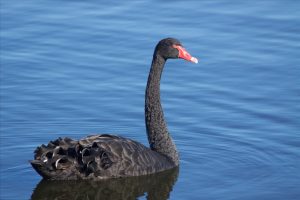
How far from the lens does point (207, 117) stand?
11344 millimetres

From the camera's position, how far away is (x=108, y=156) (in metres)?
9.52

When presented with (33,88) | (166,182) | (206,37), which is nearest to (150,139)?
(166,182)

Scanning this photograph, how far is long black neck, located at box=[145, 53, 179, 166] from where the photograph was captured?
10344 millimetres

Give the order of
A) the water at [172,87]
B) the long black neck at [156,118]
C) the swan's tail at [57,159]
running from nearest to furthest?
the swan's tail at [57,159] → the water at [172,87] → the long black neck at [156,118]

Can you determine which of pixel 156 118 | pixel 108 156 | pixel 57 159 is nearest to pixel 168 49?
pixel 156 118

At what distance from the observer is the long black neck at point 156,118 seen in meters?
10.3

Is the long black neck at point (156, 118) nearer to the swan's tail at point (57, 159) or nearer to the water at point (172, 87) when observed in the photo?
the water at point (172, 87)

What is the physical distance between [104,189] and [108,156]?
1.16 feet

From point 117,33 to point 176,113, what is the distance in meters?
2.62

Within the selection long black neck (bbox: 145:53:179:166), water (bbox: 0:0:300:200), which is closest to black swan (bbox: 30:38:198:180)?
long black neck (bbox: 145:53:179:166)

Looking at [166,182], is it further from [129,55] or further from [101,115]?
[129,55]

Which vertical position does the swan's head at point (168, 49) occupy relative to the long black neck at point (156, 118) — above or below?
above

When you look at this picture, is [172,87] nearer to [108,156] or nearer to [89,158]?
[108,156]

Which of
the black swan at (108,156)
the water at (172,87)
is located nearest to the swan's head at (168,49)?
the black swan at (108,156)
